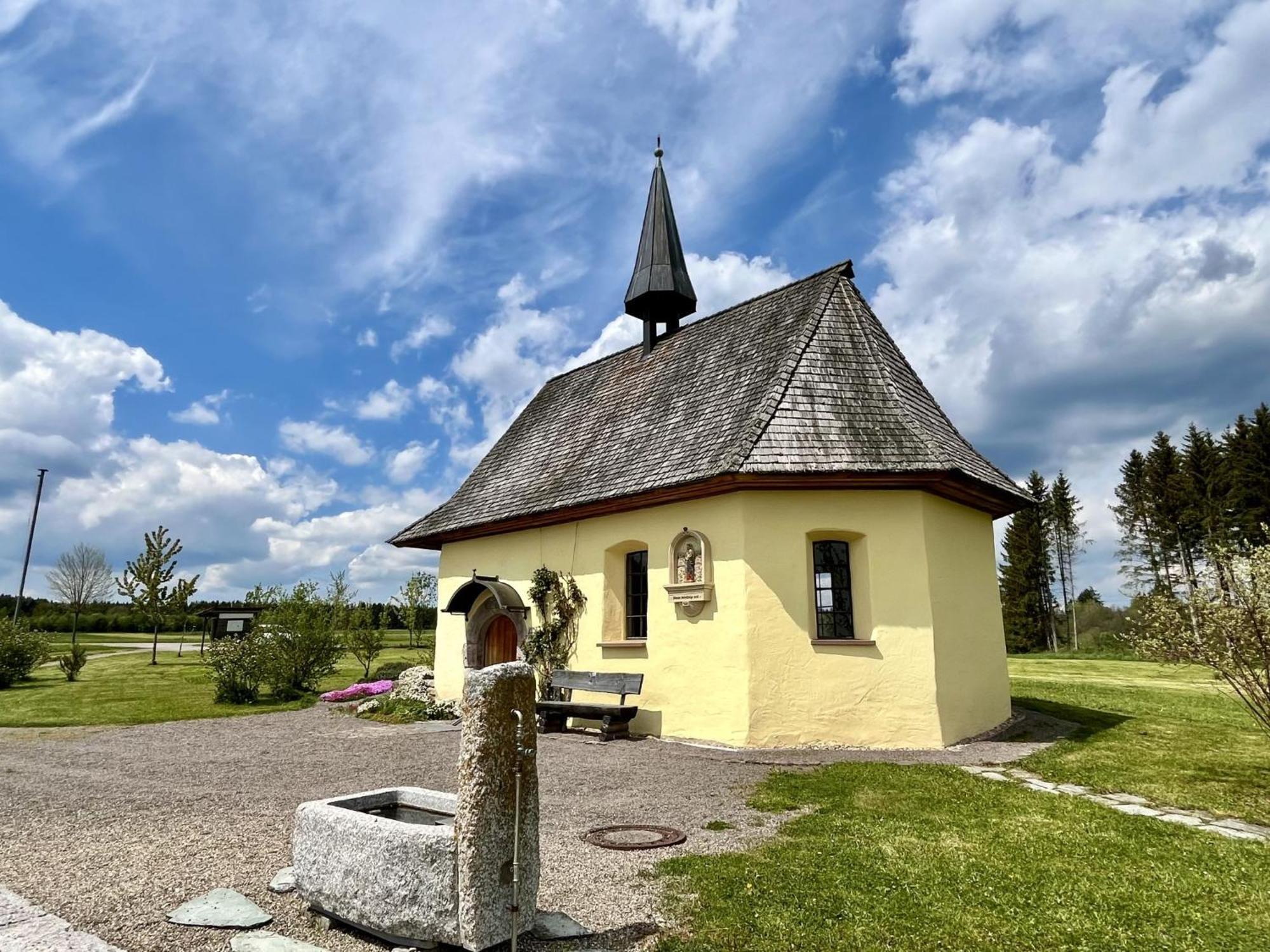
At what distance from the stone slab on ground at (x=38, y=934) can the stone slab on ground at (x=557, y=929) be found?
2.07 m

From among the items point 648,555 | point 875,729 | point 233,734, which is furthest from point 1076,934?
point 233,734

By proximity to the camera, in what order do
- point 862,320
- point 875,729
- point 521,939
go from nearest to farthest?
point 521,939, point 875,729, point 862,320

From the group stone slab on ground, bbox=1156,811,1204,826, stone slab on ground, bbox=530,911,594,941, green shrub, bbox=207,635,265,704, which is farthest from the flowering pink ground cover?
stone slab on ground, bbox=1156,811,1204,826

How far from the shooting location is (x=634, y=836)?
5.97m

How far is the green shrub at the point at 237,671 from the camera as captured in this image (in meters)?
17.0

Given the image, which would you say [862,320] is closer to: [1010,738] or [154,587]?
[1010,738]

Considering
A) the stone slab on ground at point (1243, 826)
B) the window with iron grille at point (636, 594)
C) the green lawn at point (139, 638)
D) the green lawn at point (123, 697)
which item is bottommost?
the green lawn at point (123, 697)

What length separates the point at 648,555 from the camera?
12.1m

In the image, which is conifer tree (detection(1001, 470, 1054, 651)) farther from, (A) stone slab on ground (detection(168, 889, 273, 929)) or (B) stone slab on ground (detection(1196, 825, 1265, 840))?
(A) stone slab on ground (detection(168, 889, 273, 929))

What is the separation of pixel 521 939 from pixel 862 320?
38.6 feet

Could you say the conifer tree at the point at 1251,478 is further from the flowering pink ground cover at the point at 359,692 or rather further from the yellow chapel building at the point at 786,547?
the flowering pink ground cover at the point at 359,692

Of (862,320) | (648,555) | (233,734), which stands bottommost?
(233,734)

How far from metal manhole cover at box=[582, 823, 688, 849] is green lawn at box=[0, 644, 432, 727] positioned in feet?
38.7

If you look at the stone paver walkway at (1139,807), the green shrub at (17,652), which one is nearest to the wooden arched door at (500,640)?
the stone paver walkway at (1139,807)
